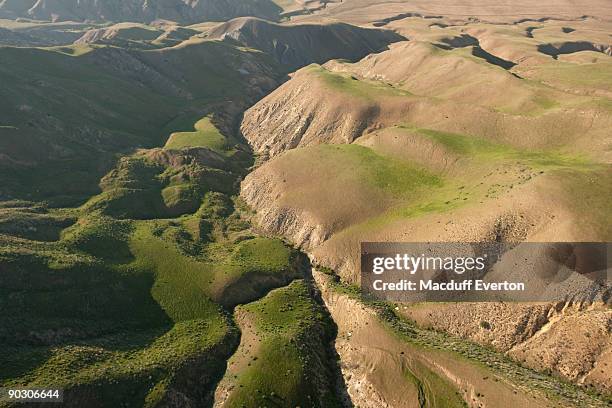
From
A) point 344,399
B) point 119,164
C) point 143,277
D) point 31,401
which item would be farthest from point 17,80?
point 344,399

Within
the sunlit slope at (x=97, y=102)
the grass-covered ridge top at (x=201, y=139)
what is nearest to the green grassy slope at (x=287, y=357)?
the sunlit slope at (x=97, y=102)

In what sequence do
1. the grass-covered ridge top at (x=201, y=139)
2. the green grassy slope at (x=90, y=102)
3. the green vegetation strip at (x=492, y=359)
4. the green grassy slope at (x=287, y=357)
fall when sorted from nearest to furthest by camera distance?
the green vegetation strip at (x=492, y=359) < the green grassy slope at (x=287, y=357) < the green grassy slope at (x=90, y=102) < the grass-covered ridge top at (x=201, y=139)

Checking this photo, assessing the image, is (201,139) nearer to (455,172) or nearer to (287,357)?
(455,172)

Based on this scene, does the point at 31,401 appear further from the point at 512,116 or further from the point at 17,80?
the point at 17,80

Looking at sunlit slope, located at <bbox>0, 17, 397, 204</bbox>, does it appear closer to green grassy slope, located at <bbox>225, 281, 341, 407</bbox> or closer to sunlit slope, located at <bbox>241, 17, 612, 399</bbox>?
sunlit slope, located at <bbox>241, 17, 612, 399</bbox>

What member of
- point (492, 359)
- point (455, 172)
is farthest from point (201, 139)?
point (492, 359)

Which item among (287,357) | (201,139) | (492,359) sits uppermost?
(201,139)

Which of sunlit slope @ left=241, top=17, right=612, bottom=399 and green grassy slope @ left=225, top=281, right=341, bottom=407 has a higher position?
sunlit slope @ left=241, top=17, right=612, bottom=399

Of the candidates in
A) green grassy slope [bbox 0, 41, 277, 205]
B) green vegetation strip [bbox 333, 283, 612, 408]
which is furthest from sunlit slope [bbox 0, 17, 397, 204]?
green vegetation strip [bbox 333, 283, 612, 408]

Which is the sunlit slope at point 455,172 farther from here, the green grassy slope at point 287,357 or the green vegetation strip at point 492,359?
the green grassy slope at point 287,357

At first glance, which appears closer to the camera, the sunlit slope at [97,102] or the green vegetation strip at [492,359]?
the green vegetation strip at [492,359]

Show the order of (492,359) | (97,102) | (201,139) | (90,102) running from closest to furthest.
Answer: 1. (492,359)
2. (201,139)
3. (90,102)
4. (97,102)
